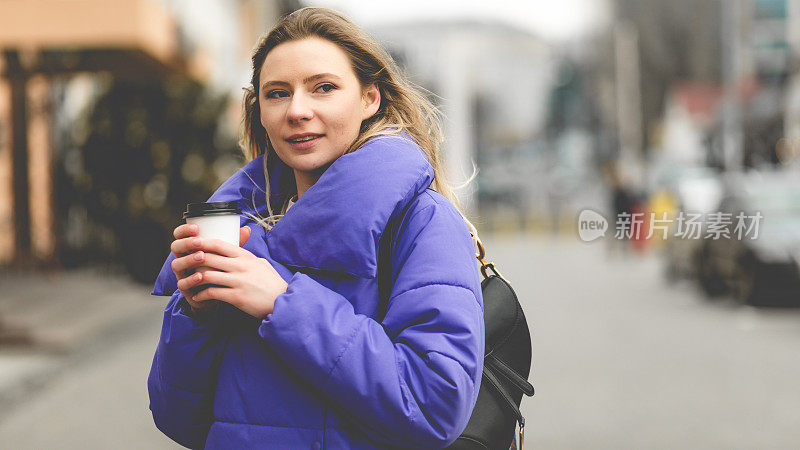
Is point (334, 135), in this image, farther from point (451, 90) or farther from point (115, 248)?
point (451, 90)

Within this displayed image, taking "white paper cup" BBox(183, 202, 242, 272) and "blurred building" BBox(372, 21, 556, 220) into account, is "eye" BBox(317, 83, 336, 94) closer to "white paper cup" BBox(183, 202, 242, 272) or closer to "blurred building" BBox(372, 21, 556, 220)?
"white paper cup" BBox(183, 202, 242, 272)

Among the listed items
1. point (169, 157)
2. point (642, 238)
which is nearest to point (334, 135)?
point (169, 157)

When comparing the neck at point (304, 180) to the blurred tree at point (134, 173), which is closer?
the neck at point (304, 180)

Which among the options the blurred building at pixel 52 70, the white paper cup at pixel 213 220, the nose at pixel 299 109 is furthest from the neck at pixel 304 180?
the blurred building at pixel 52 70

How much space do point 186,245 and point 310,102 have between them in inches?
13.9

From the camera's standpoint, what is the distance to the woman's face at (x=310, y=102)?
67.4 inches

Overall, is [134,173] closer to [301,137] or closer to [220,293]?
[301,137]

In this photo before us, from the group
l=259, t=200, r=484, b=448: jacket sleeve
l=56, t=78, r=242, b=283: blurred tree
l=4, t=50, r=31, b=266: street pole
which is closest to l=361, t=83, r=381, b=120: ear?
l=259, t=200, r=484, b=448: jacket sleeve

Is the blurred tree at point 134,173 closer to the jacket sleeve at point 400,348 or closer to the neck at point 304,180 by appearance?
the neck at point 304,180

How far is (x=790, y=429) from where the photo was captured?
6059 mm

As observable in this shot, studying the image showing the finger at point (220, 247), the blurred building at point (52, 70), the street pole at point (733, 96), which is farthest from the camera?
the street pole at point (733, 96)

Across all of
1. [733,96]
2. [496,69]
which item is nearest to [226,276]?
[733,96]

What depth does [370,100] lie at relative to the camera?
1.84 metres

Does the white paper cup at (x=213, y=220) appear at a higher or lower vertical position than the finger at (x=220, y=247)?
higher
